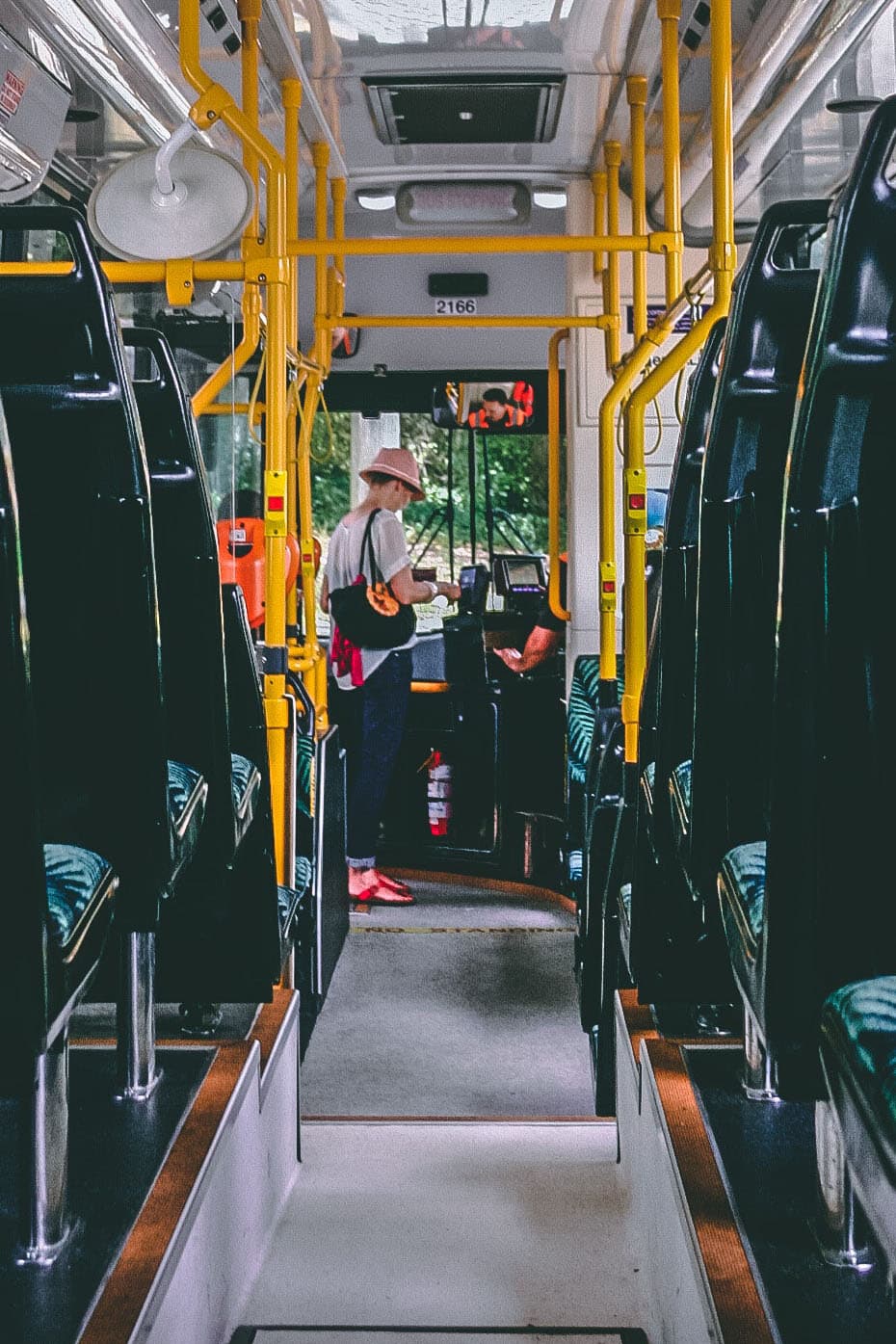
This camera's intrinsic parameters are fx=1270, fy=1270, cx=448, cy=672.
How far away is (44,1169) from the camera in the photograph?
1.32m

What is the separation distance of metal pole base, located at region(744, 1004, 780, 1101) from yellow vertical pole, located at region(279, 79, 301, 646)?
6.97 ft

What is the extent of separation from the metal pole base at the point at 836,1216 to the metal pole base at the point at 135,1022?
913 mm

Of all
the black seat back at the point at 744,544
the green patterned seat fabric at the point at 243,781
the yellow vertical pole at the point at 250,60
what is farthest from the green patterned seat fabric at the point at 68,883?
the yellow vertical pole at the point at 250,60

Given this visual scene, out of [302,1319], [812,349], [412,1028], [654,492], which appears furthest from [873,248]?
[654,492]

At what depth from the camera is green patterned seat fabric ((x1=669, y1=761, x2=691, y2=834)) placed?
5.52 feet

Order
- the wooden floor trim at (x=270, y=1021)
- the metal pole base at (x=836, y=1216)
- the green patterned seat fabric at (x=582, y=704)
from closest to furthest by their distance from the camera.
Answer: the metal pole base at (x=836, y=1216)
the wooden floor trim at (x=270, y=1021)
the green patterned seat fabric at (x=582, y=704)

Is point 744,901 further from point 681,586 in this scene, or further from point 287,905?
point 287,905

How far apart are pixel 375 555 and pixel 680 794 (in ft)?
11.3

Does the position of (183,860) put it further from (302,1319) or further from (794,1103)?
(794,1103)

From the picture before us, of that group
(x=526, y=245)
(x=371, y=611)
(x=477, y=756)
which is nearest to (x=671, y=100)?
(x=526, y=245)

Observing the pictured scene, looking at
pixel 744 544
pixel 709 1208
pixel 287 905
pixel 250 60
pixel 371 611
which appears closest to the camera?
pixel 709 1208

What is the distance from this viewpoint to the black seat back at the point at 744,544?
4.85ft

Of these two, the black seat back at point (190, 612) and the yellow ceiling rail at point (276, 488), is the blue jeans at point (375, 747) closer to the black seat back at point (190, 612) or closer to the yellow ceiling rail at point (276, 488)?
the yellow ceiling rail at point (276, 488)

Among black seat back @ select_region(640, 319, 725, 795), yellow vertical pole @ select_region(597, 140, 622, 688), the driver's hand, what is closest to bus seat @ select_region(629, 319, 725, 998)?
black seat back @ select_region(640, 319, 725, 795)
